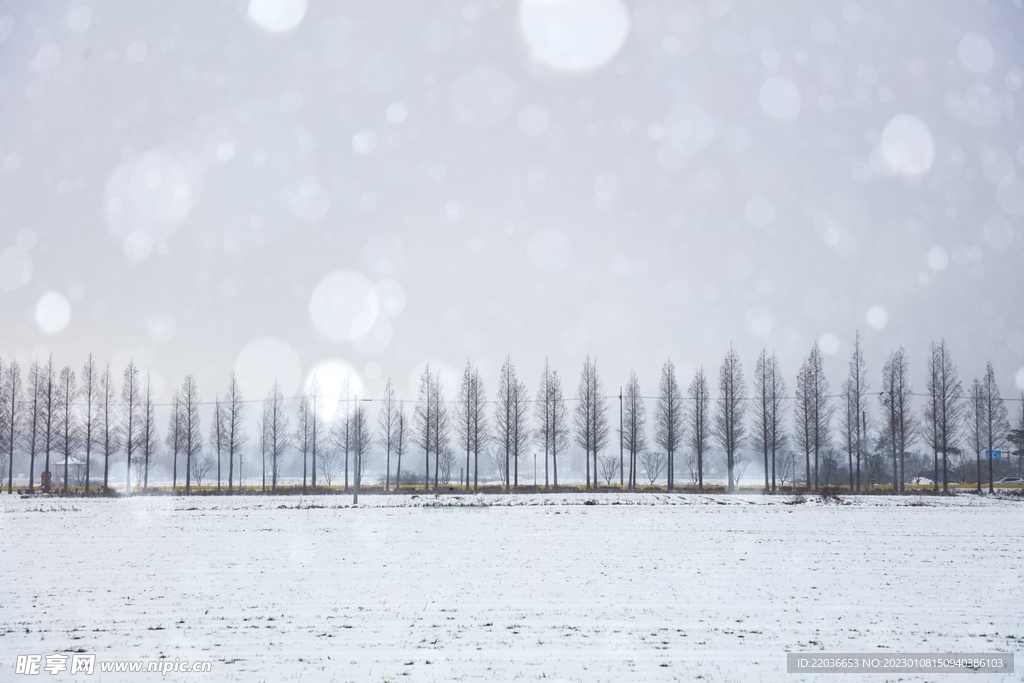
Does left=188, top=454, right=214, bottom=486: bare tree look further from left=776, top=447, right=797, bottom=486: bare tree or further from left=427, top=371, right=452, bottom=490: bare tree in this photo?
left=776, top=447, right=797, bottom=486: bare tree

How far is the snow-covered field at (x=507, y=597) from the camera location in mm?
9375

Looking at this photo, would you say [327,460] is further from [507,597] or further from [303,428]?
[507,597]

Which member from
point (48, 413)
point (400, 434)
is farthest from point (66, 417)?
point (400, 434)

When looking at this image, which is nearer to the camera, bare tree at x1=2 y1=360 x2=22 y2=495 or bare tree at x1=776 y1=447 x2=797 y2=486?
bare tree at x1=2 y1=360 x2=22 y2=495

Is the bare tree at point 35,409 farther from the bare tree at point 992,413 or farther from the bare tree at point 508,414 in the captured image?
the bare tree at point 992,413

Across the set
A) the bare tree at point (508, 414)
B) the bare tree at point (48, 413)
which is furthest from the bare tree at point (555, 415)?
the bare tree at point (48, 413)

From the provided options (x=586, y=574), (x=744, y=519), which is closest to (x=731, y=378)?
Answer: (x=744, y=519)

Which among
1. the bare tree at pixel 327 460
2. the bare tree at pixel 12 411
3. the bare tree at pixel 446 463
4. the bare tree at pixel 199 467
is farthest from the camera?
the bare tree at pixel 199 467

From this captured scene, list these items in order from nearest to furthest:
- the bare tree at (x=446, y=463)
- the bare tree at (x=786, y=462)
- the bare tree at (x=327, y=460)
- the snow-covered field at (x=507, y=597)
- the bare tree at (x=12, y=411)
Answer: the snow-covered field at (x=507, y=597) < the bare tree at (x=12, y=411) < the bare tree at (x=446, y=463) < the bare tree at (x=786, y=462) < the bare tree at (x=327, y=460)

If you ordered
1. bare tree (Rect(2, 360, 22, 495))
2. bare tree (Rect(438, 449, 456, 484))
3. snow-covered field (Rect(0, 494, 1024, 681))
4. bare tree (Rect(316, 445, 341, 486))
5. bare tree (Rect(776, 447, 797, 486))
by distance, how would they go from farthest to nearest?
1. bare tree (Rect(316, 445, 341, 486))
2. bare tree (Rect(776, 447, 797, 486))
3. bare tree (Rect(438, 449, 456, 484))
4. bare tree (Rect(2, 360, 22, 495))
5. snow-covered field (Rect(0, 494, 1024, 681))

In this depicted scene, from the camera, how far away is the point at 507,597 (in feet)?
42.9

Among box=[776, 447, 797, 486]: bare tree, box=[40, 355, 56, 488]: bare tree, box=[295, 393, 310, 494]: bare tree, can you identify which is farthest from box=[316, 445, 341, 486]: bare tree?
box=[776, 447, 797, 486]: bare tree

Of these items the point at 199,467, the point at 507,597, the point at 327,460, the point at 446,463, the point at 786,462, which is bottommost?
the point at 199,467

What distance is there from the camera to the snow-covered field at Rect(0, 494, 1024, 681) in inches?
369
